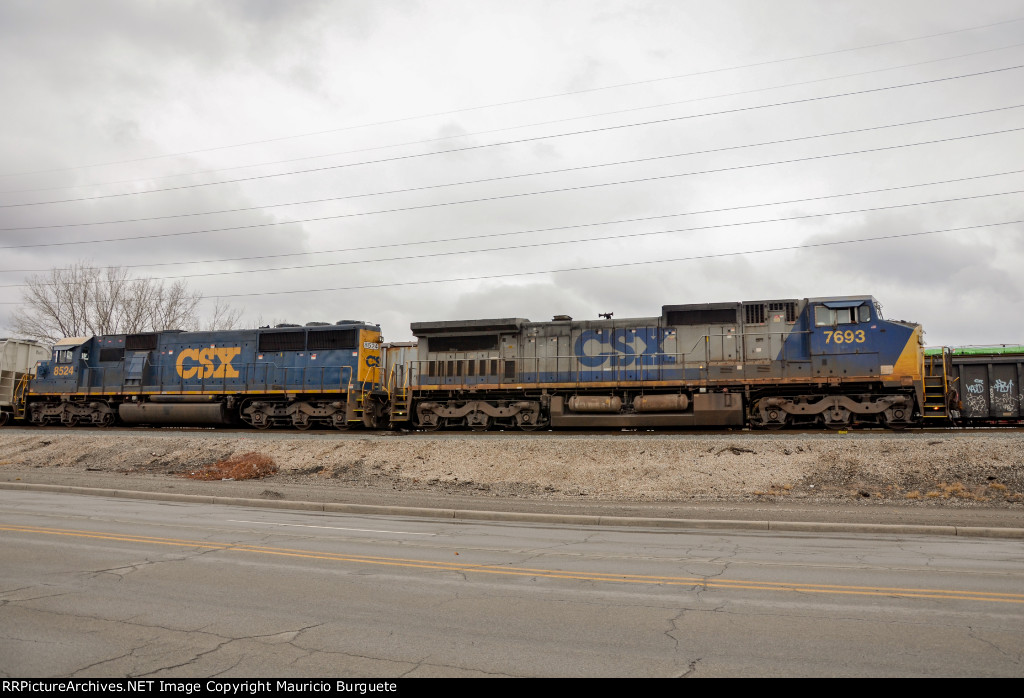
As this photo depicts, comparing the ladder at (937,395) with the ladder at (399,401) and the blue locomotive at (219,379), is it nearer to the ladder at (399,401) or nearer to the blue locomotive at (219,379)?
the ladder at (399,401)

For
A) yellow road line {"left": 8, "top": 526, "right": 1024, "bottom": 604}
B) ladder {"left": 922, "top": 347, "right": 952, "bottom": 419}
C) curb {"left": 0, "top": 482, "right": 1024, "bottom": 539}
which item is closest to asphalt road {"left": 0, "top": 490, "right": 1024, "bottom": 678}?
yellow road line {"left": 8, "top": 526, "right": 1024, "bottom": 604}

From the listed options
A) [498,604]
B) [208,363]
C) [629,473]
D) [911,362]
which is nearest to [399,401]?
[208,363]

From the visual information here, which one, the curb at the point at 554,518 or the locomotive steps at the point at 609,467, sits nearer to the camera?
the curb at the point at 554,518

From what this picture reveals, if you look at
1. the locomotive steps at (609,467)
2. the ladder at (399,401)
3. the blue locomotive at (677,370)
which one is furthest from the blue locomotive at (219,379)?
the locomotive steps at (609,467)

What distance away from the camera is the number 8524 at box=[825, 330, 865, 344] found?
19281 millimetres

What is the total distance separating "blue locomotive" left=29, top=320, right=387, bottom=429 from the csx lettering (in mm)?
7946

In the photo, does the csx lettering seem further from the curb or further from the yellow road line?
the yellow road line

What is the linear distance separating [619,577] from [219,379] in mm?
22909

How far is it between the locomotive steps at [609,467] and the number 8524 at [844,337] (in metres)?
3.31

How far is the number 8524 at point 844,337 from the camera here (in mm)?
19281

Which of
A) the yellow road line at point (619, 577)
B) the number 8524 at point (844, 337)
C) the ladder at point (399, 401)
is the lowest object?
the yellow road line at point (619, 577)

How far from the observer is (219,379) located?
2647 centimetres

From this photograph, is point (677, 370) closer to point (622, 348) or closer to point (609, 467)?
point (622, 348)
